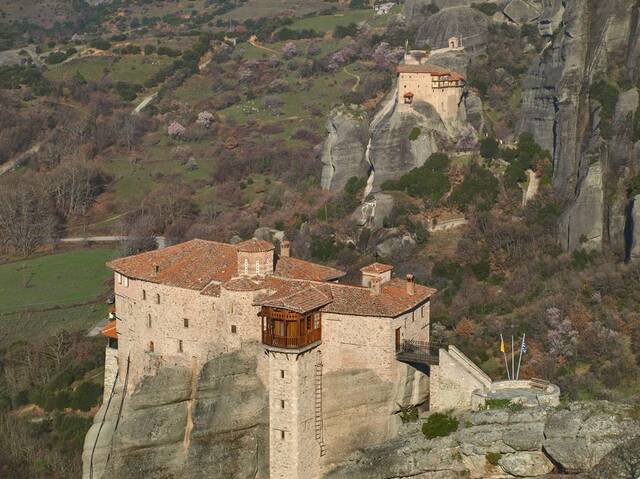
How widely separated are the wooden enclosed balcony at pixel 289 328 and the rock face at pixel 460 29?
62.9 m

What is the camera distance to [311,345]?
49.9m

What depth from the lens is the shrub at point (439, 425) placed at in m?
48.4

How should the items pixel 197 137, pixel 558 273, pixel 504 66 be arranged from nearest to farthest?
pixel 558 273 → pixel 504 66 → pixel 197 137

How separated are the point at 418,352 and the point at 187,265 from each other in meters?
10.9

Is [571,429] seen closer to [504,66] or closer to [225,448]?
[225,448]

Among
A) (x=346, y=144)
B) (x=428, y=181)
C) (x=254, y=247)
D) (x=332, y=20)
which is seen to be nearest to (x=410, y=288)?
(x=254, y=247)

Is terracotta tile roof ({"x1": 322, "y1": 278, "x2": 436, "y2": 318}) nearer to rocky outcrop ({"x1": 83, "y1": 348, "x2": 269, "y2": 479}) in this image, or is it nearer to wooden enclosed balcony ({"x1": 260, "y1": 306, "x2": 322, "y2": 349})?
wooden enclosed balcony ({"x1": 260, "y1": 306, "x2": 322, "y2": 349})

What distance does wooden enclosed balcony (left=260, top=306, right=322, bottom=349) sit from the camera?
4922 centimetres

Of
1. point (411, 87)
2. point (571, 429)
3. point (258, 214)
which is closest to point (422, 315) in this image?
point (571, 429)

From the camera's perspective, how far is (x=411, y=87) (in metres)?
92.0

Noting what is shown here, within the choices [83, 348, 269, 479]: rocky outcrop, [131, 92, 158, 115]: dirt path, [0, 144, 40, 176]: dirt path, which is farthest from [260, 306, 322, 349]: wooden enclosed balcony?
[131, 92, 158, 115]: dirt path

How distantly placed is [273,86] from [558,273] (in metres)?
73.9

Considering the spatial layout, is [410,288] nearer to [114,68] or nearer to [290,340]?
[290,340]

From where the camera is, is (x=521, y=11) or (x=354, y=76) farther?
A: (x=354, y=76)
